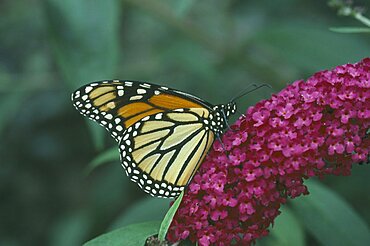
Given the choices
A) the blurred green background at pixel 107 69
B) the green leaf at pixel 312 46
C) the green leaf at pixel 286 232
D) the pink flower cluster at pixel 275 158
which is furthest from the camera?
the green leaf at pixel 312 46

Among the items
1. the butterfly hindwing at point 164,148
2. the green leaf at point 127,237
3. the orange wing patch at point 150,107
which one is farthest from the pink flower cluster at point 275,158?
the orange wing patch at point 150,107

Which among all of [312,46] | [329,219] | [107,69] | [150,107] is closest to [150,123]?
[150,107]

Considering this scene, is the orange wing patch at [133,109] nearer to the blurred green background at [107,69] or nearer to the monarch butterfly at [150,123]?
the monarch butterfly at [150,123]

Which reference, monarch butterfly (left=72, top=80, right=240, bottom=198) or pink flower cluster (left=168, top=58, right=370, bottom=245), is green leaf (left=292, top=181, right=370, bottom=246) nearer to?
pink flower cluster (left=168, top=58, right=370, bottom=245)

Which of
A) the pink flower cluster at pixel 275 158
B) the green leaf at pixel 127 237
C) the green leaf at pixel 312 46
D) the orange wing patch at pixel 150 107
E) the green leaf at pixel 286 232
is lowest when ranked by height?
the green leaf at pixel 286 232

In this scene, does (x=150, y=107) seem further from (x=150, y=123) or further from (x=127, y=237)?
(x=127, y=237)

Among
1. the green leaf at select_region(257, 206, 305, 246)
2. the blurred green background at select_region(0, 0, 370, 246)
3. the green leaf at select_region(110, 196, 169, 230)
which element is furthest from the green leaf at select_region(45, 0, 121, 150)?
the green leaf at select_region(257, 206, 305, 246)

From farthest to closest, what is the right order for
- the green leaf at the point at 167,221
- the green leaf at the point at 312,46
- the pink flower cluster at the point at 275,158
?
the green leaf at the point at 312,46
the pink flower cluster at the point at 275,158
the green leaf at the point at 167,221
